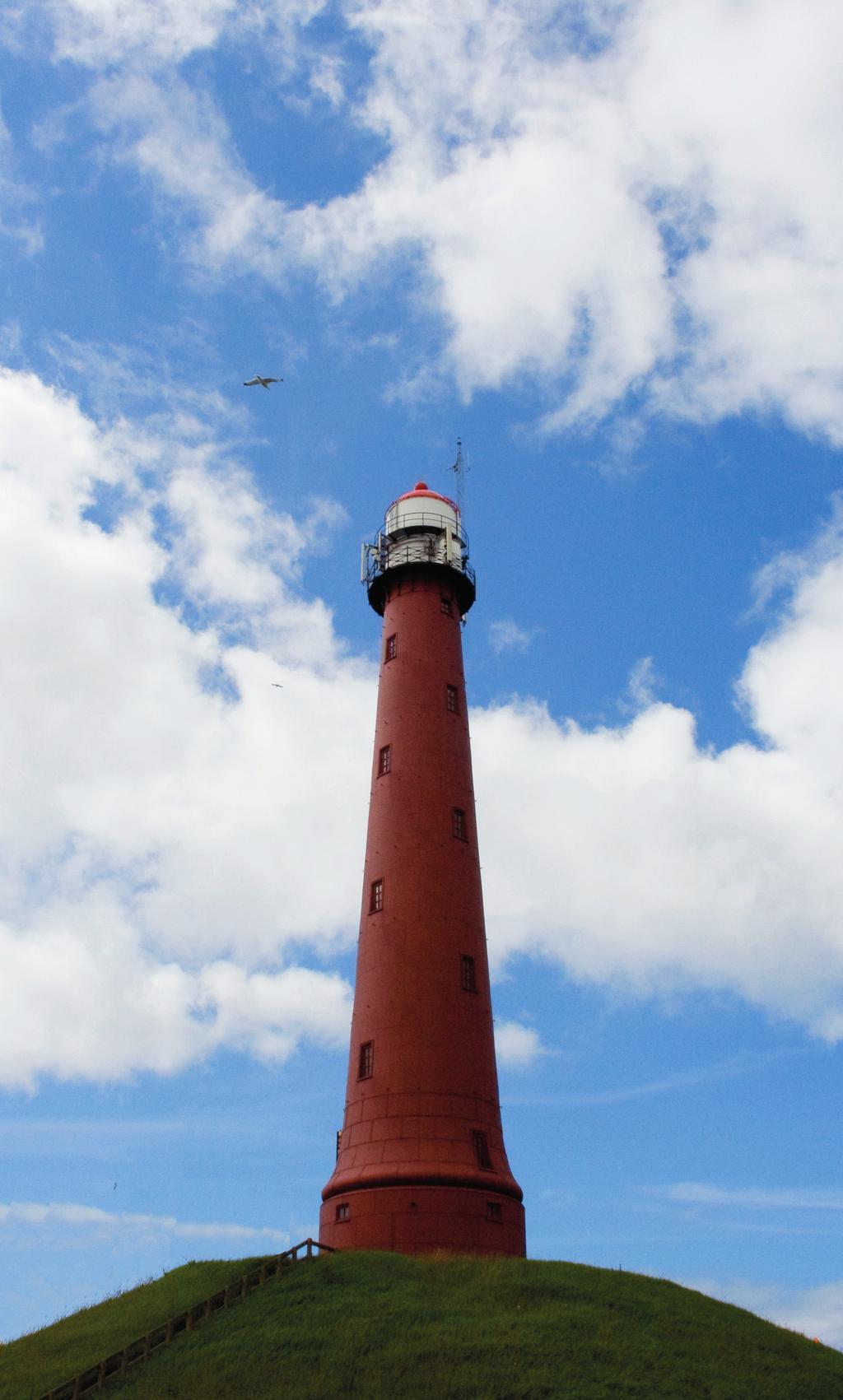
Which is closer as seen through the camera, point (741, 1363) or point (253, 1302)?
point (741, 1363)

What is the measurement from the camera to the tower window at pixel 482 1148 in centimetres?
2959

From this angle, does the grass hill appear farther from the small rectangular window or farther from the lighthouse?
the small rectangular window

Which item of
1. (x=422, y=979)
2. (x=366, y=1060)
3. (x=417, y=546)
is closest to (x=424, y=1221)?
(x=366, y=1060)

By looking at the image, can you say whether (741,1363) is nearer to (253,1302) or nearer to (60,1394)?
(253,1302)

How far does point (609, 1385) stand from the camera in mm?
20391

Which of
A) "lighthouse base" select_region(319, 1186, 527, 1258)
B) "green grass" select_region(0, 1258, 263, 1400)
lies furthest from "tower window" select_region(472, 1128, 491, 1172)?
"green grass" select_region(0, 1258, 263, 1400)

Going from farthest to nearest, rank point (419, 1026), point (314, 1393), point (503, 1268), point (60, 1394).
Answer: point (419, 1026) → point (503, 1268) → point (60, 1394) → point (314, 1393)

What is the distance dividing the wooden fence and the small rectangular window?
310 inches

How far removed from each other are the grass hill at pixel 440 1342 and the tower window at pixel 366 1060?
206 inches

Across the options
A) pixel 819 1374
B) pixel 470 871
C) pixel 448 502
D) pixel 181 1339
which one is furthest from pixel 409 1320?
pixel 448 502

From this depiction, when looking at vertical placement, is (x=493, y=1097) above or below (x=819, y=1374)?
above

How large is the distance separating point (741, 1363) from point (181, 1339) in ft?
36.8

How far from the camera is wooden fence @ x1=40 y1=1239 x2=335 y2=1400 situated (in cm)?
2184

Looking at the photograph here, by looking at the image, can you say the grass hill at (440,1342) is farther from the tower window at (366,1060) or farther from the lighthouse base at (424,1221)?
the tower window at (366,1060)
